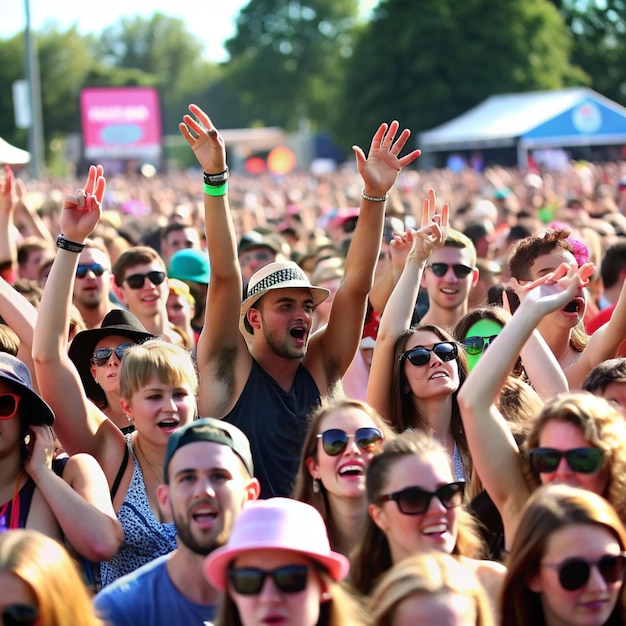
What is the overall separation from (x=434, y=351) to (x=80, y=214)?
58.6 inches

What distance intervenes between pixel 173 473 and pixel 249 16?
9200cm

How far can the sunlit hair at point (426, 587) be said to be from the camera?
3000 mm

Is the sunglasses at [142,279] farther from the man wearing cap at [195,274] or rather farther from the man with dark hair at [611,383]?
the man with dark hair at [611,383]

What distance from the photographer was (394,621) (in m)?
3.01

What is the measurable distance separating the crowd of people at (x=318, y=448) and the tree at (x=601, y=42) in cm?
5775

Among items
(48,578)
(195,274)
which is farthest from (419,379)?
(195,274)

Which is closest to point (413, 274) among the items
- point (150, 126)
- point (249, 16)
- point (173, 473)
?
point (173, 473)

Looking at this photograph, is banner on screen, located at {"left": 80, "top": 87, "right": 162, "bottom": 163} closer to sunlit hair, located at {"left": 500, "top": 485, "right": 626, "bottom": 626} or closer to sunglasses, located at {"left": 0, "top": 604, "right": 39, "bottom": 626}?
sunlit hair, located at {"left": 500, "top": 485, "right": 626, "bottom": 626}

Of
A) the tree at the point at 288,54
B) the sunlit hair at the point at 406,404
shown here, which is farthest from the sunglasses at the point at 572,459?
the tree at the point at 288,54

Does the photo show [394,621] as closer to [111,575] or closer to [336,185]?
[111,575]

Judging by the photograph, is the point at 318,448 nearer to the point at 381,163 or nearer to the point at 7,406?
the point at 7,406

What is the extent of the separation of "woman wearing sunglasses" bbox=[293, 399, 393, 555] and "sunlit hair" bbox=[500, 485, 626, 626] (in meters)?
0.91

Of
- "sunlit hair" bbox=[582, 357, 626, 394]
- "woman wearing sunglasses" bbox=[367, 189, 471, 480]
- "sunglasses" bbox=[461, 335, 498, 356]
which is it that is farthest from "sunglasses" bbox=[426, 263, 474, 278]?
"sunlit hair" bbox=[582, 357, 626, 394]

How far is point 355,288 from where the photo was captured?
513cm
